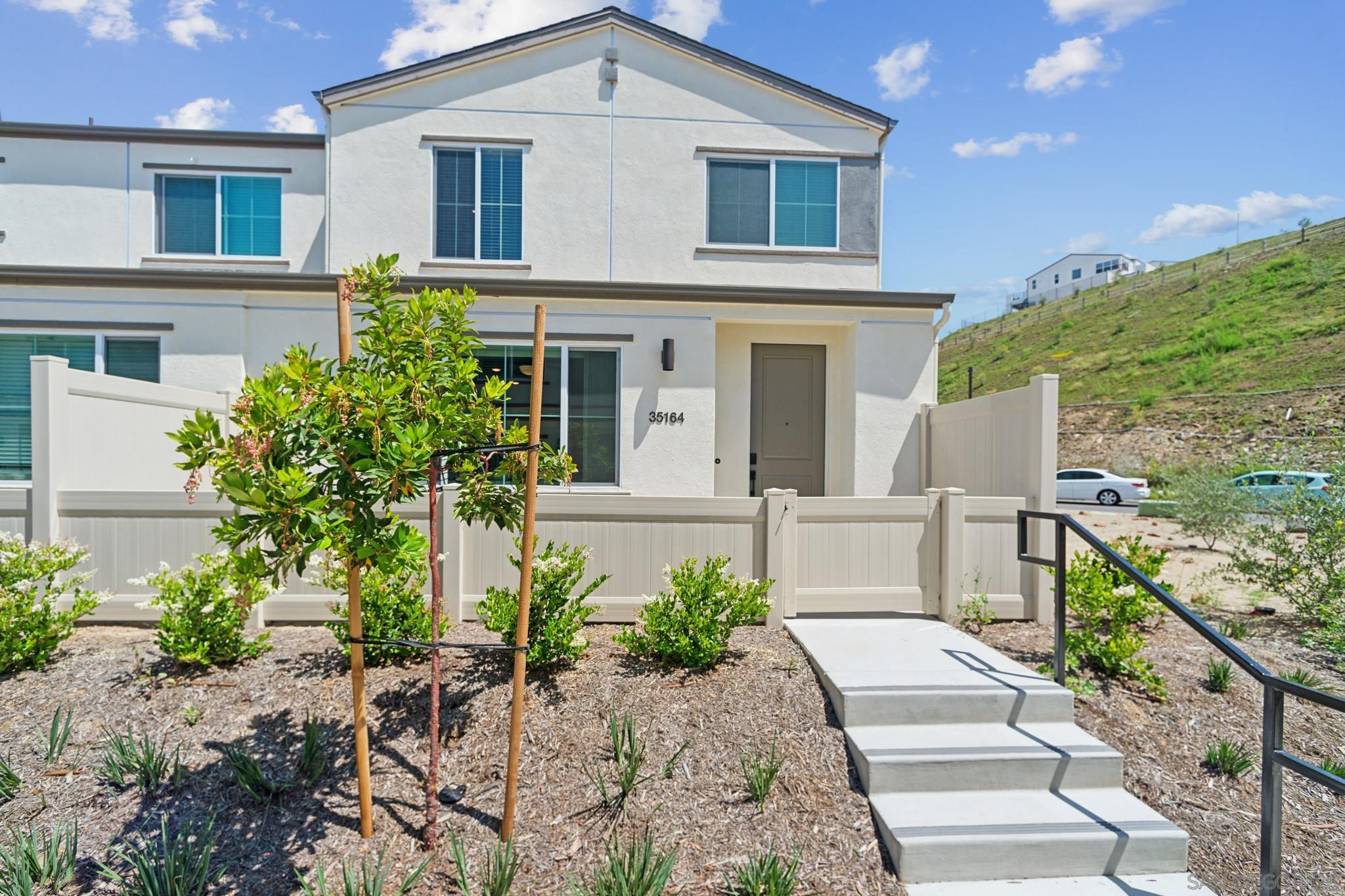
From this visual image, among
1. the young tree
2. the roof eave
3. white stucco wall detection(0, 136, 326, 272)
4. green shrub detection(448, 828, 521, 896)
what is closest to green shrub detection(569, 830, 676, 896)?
green shrub detection(448, 828, 521, 896)

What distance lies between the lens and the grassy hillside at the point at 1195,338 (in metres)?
31.2

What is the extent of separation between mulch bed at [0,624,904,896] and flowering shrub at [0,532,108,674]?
0.18 metres

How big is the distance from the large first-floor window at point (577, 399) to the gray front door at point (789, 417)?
212 centimetres

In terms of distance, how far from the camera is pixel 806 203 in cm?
1034

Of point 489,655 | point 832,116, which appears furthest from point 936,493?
point 832,116

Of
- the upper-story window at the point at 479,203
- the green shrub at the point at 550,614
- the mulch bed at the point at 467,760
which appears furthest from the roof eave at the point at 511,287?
the mulch bed at the point at 467,760

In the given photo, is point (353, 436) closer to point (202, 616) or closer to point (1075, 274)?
point (202, 616)

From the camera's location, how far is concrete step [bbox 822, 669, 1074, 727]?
183 inches

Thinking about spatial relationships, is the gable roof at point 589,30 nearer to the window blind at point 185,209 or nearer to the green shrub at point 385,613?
the window blind at point 185,209

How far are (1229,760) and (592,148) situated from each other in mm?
9480

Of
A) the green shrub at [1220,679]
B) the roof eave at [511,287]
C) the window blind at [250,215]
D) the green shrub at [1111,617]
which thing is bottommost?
the green shrub at [1220,679]

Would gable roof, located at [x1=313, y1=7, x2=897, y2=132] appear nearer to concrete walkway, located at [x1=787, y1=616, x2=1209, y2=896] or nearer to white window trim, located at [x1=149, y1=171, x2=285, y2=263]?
white window trim, located at [x1=149, y1=171, x2=285, y2=263]

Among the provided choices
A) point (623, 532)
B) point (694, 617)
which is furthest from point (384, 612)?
point (694, 617)

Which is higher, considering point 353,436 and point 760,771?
point 353,436
